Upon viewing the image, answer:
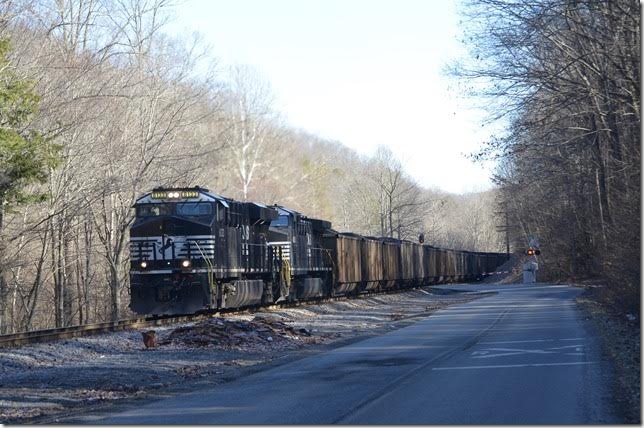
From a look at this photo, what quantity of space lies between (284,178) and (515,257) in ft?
88.0

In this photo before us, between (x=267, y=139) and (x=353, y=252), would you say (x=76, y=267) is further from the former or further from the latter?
(x=267, y=139)

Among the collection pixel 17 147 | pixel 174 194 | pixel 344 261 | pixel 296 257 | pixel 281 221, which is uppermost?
pixel 17 147

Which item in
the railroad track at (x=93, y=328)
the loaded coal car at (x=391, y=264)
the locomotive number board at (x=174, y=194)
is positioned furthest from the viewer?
the loaded coal car at (x=391, y=264)

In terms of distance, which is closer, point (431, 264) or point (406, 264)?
point (406, 264)

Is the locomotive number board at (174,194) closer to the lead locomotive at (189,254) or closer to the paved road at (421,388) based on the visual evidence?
the lead locomotive at (189,254)

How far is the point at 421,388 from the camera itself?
43.8ft

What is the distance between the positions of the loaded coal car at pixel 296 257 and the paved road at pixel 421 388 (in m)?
13.5

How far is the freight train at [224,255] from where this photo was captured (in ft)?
88.4

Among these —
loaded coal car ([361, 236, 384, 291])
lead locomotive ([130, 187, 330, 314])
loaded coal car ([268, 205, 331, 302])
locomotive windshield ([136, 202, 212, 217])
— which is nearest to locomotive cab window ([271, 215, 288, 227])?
loaded coal car ([268, 205, 331, 302])

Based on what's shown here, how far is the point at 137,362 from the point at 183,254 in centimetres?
985

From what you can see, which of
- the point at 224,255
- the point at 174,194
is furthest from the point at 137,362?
the point at 174,194

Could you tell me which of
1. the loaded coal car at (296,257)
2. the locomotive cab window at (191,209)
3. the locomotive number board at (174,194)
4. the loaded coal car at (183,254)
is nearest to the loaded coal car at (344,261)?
the loaded coal car at (296,257)

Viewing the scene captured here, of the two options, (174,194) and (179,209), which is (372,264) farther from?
(179,209)

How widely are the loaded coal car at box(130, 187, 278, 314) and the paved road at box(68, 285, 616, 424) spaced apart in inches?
279
